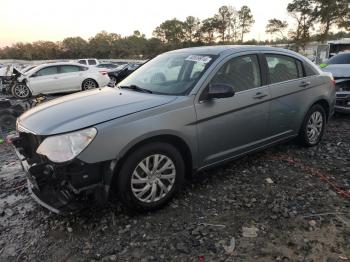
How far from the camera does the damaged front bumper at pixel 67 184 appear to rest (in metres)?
2.99

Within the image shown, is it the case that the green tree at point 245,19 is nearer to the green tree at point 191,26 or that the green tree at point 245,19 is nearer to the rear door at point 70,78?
the green tree at point 191,26

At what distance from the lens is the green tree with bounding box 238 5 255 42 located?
70562 millimetres

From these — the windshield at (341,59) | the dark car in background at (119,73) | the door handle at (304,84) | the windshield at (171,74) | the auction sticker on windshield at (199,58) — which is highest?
the auction sticker on windshield at (199,58)

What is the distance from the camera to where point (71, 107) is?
3602 millimetres

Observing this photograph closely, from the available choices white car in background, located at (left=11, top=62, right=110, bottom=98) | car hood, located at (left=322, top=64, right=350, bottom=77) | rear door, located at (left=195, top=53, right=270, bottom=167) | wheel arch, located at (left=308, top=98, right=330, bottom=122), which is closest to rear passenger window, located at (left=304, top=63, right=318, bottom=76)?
wheel arch, located at (left=308, top=98, right=330, bottom=122)

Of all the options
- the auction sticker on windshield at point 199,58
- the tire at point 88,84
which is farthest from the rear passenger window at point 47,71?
the auction sticker on windshield at point 199,58

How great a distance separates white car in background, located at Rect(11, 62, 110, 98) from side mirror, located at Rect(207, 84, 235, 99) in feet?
39.0

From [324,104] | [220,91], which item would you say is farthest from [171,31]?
[220,91]

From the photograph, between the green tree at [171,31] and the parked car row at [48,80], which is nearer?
the parked car row at [48,80]

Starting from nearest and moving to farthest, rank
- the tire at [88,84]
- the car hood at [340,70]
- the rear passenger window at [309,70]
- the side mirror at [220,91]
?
the side mirror at [220,91] → the rear passenger window at [309,70] → the car hood at [340,70] → the tire at [88,84]

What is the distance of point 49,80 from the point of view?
14.3 metres

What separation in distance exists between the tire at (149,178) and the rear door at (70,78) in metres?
11.9

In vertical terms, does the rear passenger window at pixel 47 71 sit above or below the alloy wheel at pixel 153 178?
above

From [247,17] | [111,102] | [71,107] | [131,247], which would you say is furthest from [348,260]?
[247,17]
